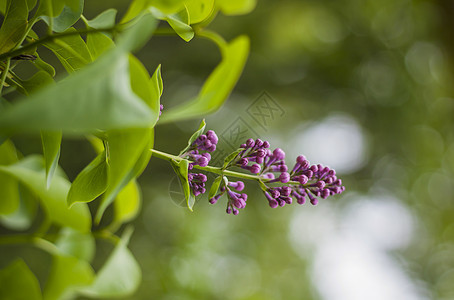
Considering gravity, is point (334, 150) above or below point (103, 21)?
below

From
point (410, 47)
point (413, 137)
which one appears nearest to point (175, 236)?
point (413, 137)

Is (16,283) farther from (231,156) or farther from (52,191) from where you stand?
(231,156)

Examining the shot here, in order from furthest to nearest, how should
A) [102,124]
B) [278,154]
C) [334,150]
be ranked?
[334,150], [278,154], [102,124]

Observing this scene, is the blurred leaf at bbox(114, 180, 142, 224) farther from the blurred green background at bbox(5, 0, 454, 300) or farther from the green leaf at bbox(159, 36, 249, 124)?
the blurred green background at bbox(5, 0, 454, 300)

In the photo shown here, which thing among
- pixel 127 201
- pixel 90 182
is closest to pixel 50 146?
pixel 90 182

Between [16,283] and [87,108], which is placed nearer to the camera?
[87,108]

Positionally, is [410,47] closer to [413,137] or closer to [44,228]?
[413,137]
